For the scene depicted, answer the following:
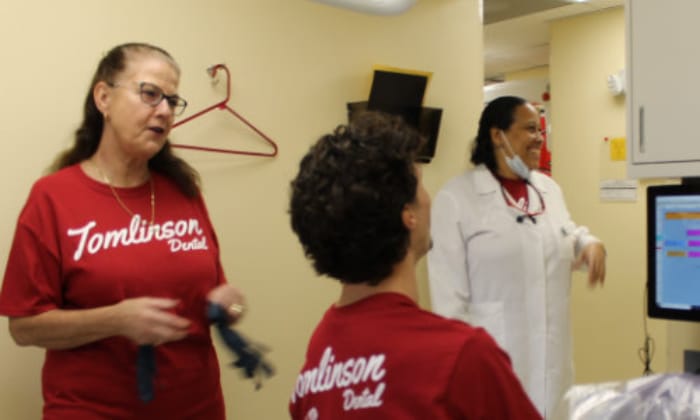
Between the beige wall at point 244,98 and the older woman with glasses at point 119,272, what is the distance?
0.24 m

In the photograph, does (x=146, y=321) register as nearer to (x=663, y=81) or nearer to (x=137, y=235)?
(x=137, y=235)

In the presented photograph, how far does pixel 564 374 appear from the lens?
232cm

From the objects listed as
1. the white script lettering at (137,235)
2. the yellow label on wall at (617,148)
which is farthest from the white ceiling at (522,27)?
the white script lettering at (137,235)

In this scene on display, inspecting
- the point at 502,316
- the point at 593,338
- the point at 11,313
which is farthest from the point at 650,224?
the point at 593,338

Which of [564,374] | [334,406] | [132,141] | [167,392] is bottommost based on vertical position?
[564,374]

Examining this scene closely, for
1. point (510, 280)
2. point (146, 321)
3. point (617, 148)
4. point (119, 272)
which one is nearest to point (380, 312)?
point (146, 321)

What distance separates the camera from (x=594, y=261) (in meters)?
2.15

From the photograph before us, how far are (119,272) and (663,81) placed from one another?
1.36 meters

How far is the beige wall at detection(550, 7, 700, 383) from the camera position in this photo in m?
3.84

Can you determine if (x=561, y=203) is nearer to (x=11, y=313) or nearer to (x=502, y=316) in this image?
(x=502, y=316)

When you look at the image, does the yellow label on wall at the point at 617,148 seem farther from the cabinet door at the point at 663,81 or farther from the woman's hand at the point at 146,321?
the woman's hand at the point at 146,321

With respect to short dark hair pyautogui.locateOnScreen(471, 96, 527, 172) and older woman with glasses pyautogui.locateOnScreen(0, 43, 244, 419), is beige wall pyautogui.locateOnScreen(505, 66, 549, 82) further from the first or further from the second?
older woman with glasses pyautogui.locateOnScreen(0, 43, 244, 419)

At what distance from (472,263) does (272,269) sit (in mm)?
631

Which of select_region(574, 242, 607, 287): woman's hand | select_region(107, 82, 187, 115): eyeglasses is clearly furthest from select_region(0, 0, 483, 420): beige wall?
select_region(574, 242, 607, 287): woman's hand
